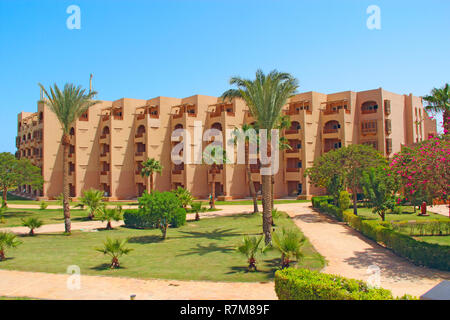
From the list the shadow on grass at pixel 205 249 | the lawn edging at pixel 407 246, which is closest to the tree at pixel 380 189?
the lawn edging at pixel 407 246

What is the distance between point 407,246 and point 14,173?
118ft

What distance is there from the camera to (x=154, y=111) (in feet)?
190

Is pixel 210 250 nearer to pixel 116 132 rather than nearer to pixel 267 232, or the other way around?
pixel 267 232

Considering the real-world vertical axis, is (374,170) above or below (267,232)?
above

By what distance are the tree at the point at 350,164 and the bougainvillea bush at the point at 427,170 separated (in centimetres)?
1025

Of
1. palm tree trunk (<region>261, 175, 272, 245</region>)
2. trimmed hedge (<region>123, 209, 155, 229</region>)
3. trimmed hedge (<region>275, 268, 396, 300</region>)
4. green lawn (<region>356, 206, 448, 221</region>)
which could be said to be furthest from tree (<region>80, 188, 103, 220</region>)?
green lawn (<region>356, 206, 448, 221</region>)

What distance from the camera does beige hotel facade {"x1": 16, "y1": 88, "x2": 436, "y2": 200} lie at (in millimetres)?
50406

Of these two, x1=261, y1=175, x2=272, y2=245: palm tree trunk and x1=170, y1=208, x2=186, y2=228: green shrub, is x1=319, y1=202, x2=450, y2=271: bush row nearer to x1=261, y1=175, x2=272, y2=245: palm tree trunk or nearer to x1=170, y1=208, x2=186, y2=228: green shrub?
x1=261, y1=175, x2=272, y2=245: palm tree trunk

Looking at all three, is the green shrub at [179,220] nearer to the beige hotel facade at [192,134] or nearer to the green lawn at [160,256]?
the green lawn at [160,256]

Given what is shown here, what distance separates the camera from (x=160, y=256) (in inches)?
709

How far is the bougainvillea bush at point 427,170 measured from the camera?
1572 cm

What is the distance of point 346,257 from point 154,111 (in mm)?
46533

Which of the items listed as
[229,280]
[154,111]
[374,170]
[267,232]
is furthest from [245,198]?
[229,280]

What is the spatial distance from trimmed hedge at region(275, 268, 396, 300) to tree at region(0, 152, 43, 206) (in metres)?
33.4
